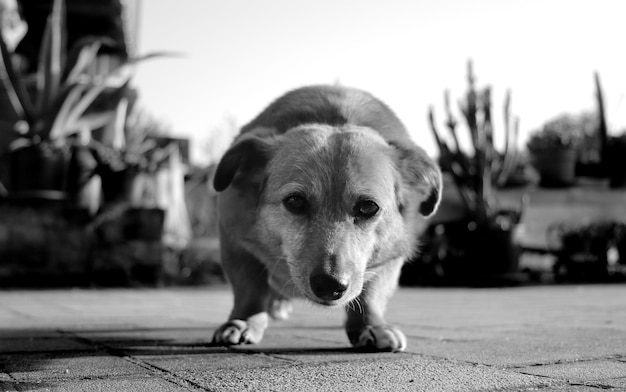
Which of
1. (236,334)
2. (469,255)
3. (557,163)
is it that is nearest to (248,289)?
(236,334)

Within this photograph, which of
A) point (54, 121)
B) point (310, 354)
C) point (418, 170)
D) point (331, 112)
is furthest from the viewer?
point (54, 121)

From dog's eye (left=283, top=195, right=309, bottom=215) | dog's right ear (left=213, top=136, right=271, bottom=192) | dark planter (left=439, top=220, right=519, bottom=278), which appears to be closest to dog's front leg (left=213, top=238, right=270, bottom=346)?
dog's right ear (left=213, top=136, right=271, bottom=192)

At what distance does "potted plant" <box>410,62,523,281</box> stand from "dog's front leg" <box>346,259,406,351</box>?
17.7ft

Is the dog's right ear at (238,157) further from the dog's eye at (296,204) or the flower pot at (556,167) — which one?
the flower pot at (556,167)

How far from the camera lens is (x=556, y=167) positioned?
10.6 m

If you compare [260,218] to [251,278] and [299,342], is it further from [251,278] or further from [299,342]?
[299,342]

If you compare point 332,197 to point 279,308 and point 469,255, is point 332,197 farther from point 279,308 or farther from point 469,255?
point 469,255

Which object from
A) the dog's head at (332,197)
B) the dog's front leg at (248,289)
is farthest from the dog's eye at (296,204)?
the dog's front leg at (248,289)

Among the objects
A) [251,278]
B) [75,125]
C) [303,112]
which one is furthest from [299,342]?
[75,125]

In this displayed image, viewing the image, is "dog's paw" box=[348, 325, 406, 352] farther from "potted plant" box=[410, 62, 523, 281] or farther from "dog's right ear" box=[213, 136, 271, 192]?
"potted plant" box=[410, 62, 523, 281]

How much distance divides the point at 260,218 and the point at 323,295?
1.61 ft

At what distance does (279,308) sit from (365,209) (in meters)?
1.29

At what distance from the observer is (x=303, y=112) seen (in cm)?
260

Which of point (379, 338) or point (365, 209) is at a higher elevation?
point (365, 209)
